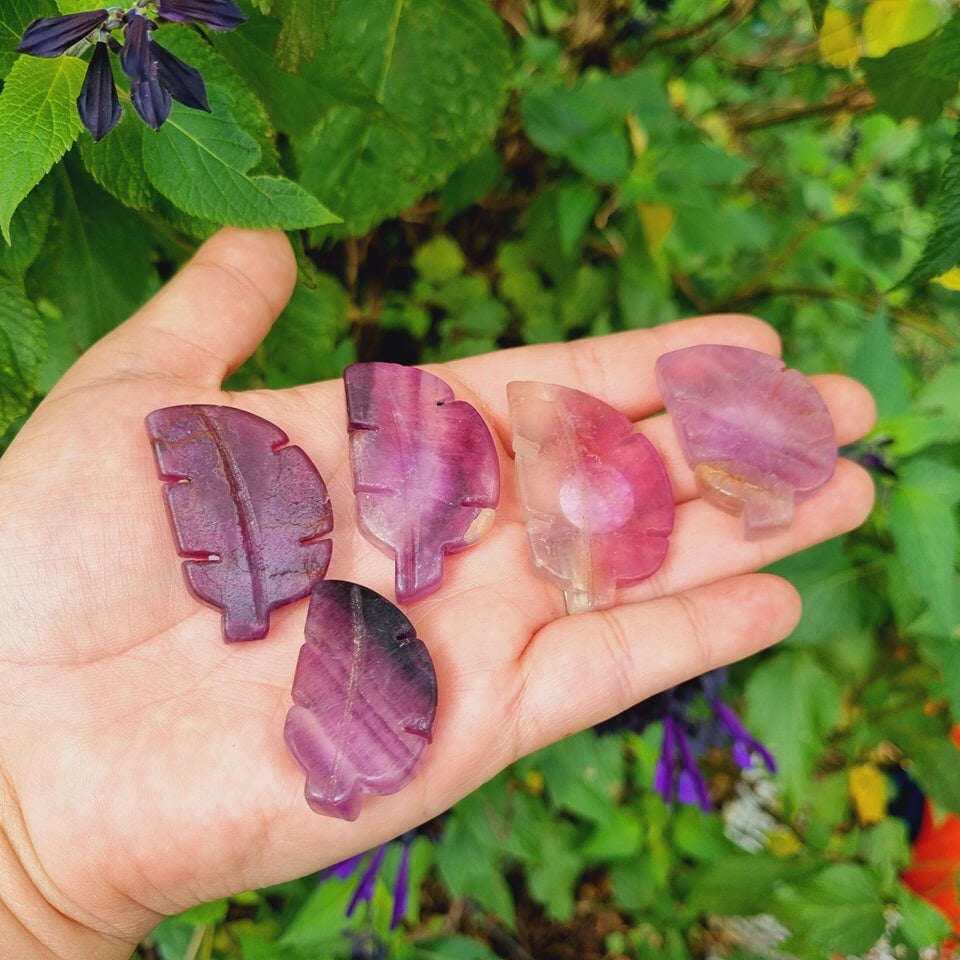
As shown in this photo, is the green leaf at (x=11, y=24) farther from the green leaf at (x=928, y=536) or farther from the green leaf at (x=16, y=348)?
the green leaf at (x=928, y=536)

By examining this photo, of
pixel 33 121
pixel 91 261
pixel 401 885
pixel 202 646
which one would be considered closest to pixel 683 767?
pixel 401 885

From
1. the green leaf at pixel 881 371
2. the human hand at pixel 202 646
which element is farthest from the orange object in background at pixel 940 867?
the human hand at pixel 202 646

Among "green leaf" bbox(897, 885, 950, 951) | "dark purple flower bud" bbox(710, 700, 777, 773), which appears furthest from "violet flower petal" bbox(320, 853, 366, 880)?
"green leaf" bbox(897, 885, 950, 951)

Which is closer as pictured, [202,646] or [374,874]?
[202,646]

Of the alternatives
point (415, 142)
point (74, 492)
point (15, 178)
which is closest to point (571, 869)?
point (74, 492)

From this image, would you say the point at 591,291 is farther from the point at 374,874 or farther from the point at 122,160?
the point at 374,874

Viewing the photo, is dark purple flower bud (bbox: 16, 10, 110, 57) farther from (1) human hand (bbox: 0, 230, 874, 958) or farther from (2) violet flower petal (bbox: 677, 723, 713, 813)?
(2) violet flower petal (bbox: 677, 723, 713, 813)
